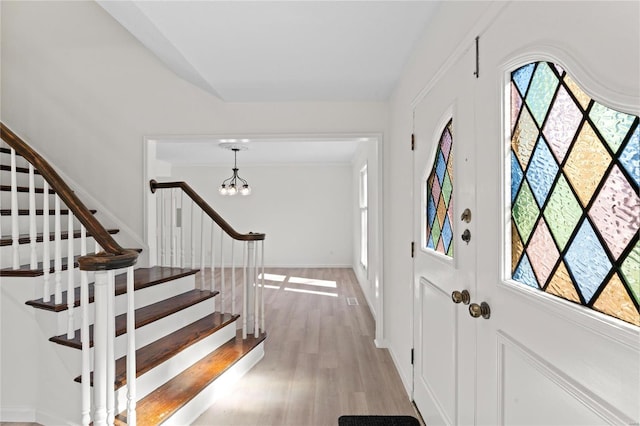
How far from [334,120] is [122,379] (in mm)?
2595

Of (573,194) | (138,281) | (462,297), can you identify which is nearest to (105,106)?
(138,281)

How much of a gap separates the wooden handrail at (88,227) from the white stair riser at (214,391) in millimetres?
1035

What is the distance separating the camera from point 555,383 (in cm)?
96

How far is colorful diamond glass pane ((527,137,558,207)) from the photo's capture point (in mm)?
1008

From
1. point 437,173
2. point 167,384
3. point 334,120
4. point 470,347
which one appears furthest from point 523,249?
point 334,120

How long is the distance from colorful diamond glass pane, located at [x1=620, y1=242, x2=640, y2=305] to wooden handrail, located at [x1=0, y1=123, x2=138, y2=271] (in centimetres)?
166

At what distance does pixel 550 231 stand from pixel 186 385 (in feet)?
7.40

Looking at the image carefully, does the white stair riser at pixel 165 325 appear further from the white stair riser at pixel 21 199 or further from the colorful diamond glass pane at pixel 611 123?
the colorful diamond glass pane at pixel 611 123

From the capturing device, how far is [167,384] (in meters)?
2.29

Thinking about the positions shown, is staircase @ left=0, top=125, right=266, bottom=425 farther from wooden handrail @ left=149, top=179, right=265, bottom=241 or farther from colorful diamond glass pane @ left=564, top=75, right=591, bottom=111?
colorful diamond glass pane @ left=564, top=75, right=591, bottom=111

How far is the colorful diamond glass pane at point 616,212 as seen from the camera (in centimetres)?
74

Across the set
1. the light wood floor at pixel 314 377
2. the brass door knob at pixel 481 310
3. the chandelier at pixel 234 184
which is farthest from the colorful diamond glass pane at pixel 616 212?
the chandelier at pixel 234 184

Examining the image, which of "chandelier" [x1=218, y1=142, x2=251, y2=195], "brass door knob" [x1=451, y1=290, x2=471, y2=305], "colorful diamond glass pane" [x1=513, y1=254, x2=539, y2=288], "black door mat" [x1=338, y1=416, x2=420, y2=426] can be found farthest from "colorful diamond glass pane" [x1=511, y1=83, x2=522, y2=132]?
"chandelier" [x1=218, y1=142, x2=251, y2=195]

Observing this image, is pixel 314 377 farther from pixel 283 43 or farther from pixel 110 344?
pixel 283 43
